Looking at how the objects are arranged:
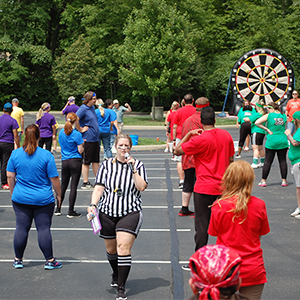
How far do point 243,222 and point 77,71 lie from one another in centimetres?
3772

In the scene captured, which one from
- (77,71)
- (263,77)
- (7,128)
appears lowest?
(7,128)

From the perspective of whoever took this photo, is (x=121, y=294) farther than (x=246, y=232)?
Yes

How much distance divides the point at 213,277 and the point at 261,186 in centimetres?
891

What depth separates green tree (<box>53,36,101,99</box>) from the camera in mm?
39344

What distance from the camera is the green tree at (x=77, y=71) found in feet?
129

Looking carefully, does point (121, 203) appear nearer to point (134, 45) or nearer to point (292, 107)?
point (292, 107)

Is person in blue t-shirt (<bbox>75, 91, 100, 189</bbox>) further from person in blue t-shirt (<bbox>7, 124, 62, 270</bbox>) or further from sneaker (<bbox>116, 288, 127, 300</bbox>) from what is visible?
sneaker (<bbox>116, 288, 127, 300</bbox>)

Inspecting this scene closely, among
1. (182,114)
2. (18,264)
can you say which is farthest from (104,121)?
(18,264)

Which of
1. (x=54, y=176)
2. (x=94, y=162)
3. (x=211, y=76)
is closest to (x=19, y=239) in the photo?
(x=54, y=176)

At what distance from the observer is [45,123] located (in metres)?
13.0

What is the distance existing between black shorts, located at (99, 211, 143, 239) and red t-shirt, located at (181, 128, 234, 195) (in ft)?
3.31

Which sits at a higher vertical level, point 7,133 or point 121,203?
point 7,133

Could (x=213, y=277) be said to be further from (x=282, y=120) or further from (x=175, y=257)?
(x=282, y=120)

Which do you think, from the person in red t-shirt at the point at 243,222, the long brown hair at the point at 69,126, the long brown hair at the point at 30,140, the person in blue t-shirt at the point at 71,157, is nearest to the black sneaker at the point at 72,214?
the person in blue t-shirt at the point at 71,157
